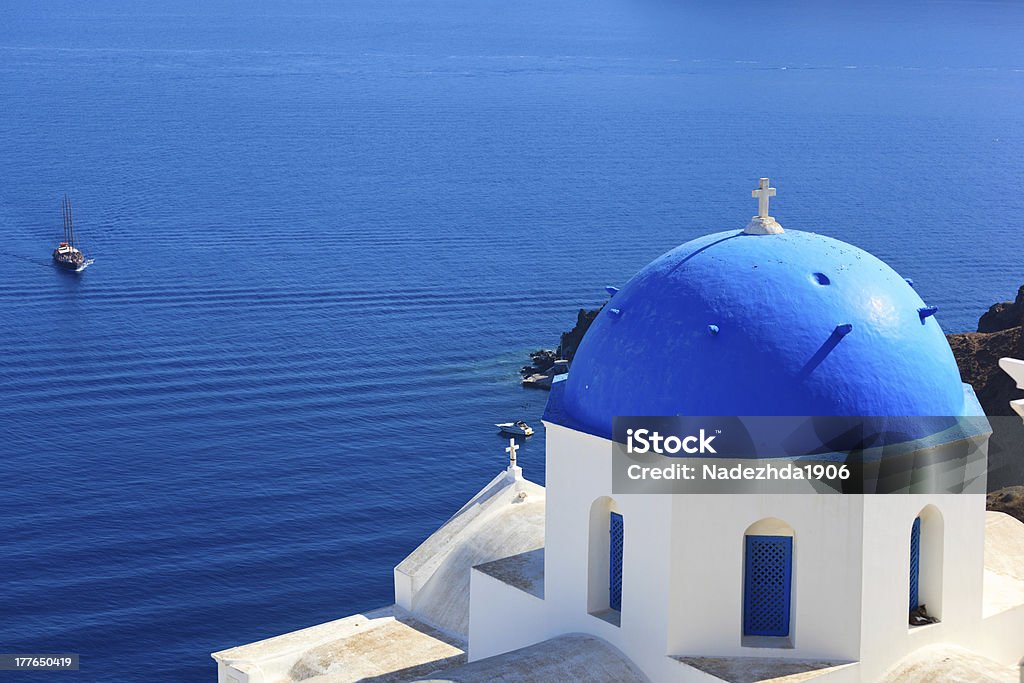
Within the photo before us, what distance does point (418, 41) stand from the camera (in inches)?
7441

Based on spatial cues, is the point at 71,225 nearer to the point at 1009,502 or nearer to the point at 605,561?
the point at 1009,502

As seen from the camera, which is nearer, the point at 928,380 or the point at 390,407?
the point at 928,380

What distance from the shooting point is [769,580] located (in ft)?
55.9

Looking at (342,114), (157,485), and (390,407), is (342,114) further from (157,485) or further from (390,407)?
(157,485)

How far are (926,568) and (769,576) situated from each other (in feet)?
7.31

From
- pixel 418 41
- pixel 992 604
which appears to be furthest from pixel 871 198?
pixel 418 41

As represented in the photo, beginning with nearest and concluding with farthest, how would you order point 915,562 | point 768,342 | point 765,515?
1. point 765,515
2. point 768,342
3. point 915,562

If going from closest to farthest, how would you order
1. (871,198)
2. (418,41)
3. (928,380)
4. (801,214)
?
(928,380) < (801,214) < (871,198) < (418,41)

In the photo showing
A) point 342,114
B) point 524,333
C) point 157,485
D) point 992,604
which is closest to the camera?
point 992,604

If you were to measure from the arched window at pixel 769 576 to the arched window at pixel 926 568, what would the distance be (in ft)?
5.67

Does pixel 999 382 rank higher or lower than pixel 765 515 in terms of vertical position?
lower

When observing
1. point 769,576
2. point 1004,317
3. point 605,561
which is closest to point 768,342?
point 769,576

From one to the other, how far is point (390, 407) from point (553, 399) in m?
43.0

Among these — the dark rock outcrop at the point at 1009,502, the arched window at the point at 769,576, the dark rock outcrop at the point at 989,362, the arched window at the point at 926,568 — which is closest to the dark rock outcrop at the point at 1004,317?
the dark rock outcrop at the point at 989,362
